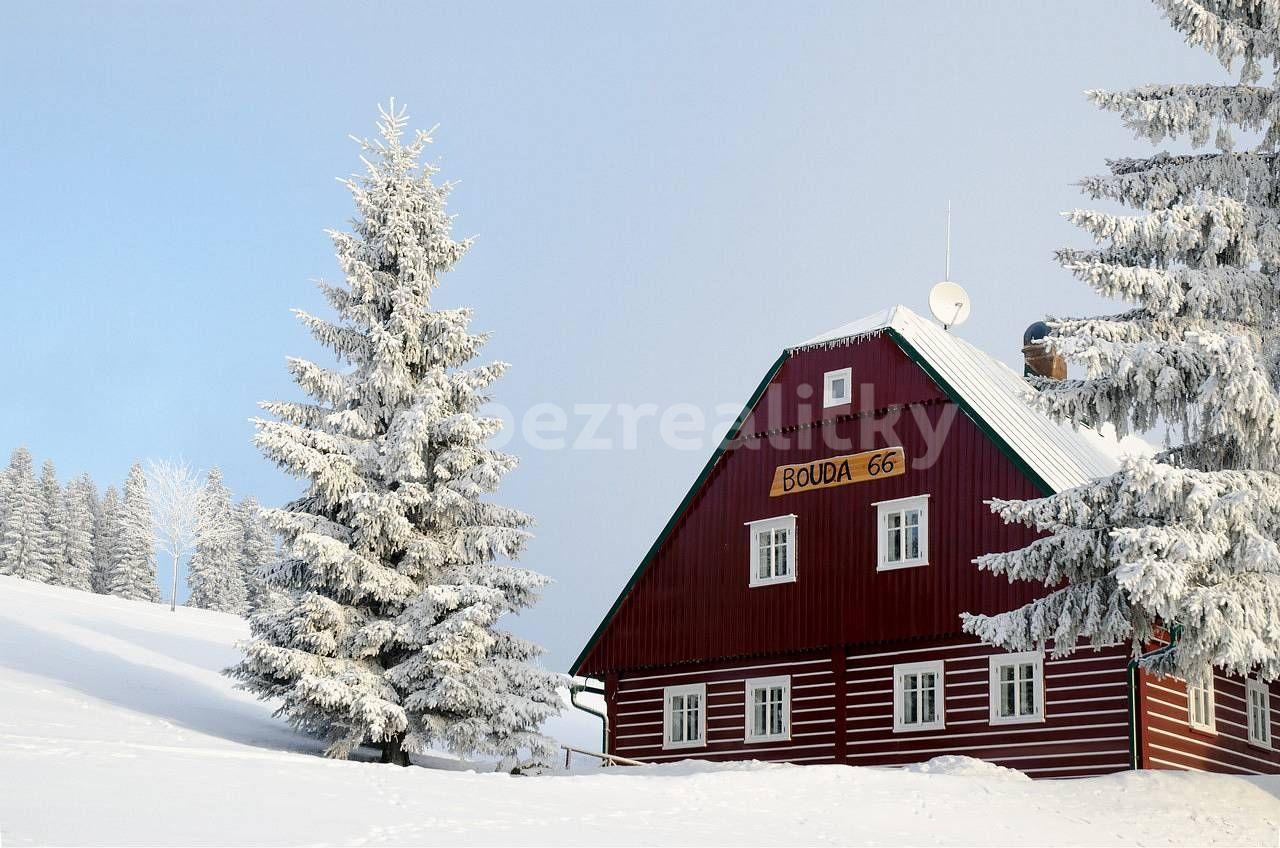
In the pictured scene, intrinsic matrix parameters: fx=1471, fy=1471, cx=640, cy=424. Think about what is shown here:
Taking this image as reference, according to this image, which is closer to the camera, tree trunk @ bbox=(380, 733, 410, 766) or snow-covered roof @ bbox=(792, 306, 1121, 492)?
snow-covered roof @ bbox=(792, 306, 1121, 492)

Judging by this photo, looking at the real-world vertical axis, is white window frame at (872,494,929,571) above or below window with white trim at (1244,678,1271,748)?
above

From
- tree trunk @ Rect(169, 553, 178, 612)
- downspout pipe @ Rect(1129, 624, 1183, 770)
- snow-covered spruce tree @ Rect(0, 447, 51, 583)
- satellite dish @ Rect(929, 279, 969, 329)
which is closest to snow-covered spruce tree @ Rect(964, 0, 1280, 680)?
downspout pipe @ Rect(1129, 624, 1183, 770)

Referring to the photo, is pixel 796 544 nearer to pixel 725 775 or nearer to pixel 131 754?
pixel 725 775

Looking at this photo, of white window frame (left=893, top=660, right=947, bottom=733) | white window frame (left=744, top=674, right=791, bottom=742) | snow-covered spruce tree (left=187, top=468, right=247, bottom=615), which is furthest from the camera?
snow-covered spruce tree (left=187, top=468, right=247, bottom=615)

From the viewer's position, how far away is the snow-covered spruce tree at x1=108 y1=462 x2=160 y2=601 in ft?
281

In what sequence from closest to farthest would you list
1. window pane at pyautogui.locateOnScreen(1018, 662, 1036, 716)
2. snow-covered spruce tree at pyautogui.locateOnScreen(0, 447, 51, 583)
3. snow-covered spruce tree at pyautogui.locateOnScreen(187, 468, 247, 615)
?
window pane at pyautogui.locateOnScreen(1018, 662, 1036, 716), snow-covered spruce tree at pyautogui.locateOnScreen(0, 447, 51, 583), snow-covered spruce tree at pyautogui.locateOnScreen(187, 468, 247, 615)

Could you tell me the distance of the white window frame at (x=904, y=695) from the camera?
27.4m

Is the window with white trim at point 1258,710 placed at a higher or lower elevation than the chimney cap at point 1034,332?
lower

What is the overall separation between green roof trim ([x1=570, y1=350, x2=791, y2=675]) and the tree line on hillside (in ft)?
159

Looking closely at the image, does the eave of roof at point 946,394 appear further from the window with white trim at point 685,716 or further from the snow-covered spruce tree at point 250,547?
the snow-covered spruce tree at point 250,547

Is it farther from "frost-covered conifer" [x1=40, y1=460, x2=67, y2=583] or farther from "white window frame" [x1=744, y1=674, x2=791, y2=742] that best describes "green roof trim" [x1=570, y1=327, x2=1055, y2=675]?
"frost-covered conifer" [x1=40, y1=460, x2=67, y2=583]

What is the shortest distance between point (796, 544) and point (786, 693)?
3.01 m

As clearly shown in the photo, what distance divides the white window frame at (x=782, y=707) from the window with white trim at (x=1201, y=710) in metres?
7.59

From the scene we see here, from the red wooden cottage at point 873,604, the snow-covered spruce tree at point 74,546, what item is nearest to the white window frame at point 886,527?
the red wooden cottage at point 873,604
